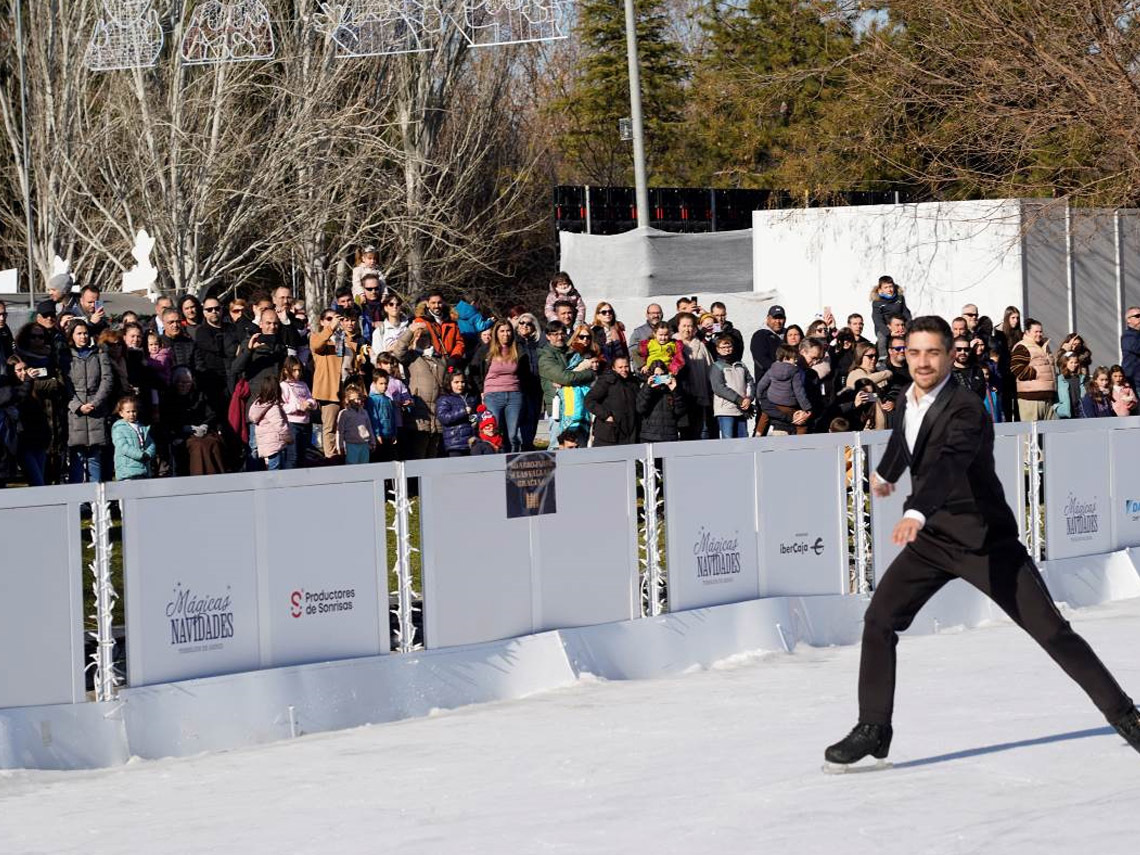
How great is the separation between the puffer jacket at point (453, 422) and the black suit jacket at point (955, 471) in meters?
8.66

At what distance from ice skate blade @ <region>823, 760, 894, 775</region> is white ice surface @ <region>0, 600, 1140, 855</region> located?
0.13ft

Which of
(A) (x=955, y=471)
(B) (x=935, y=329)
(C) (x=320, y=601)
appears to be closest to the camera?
(A) (x=955, y=471)

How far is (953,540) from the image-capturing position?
737 cm

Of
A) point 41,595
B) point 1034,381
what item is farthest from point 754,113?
point 41,595

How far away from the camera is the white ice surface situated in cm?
668

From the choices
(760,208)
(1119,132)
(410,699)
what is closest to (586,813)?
(410,699)

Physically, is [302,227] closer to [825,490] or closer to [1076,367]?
[1076,367]

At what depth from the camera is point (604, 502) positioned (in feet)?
36.2

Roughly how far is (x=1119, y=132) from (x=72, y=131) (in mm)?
17771

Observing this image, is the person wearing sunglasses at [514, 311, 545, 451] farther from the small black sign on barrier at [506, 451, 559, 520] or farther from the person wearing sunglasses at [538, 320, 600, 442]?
the small black sign on barrier at [506, 451, 559, 520]

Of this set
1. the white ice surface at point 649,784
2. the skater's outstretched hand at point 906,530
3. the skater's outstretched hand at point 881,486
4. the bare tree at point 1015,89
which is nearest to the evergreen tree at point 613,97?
the bare tree at point 1015,89

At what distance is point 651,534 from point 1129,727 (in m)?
4.24

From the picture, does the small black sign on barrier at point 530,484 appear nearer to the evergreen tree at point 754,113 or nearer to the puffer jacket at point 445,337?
the puffer jacket at point 445,337

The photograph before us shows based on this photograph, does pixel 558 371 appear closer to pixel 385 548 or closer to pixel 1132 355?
pixel 1132 355
